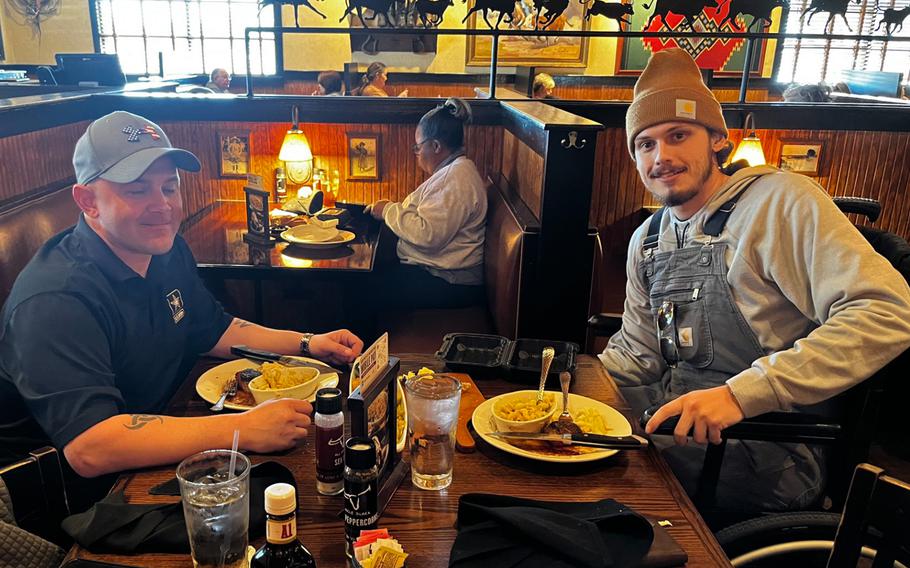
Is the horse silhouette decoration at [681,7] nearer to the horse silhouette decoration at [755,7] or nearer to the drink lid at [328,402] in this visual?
the horse silhouette decoration at [755,7]

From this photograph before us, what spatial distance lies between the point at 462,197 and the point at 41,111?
167 cm

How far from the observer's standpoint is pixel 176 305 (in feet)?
5.66

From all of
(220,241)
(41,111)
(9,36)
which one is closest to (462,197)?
(220,241)

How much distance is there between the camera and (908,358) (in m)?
2.71

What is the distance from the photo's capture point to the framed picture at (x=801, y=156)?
12.2ft

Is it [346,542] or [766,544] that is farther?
[766,544]

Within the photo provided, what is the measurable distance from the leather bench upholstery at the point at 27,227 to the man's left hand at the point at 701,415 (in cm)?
177

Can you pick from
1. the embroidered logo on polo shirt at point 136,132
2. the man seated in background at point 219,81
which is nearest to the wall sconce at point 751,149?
the embroidered logo on polo shirt at point 136,132

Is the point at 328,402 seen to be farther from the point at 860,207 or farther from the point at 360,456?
the point at 860,207

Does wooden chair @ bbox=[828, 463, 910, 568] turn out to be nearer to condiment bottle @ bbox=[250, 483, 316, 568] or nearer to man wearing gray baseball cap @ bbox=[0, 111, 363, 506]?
condiment bottle @ bbox=[250, 483, 316, 568]

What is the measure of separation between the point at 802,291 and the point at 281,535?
4.32 ft

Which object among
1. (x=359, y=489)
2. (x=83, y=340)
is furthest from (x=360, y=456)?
(x=83, y=340)

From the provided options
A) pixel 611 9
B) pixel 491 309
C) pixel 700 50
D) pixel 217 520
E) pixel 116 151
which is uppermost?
pixel 700 50

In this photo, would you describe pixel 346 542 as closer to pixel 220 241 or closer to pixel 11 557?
pixel 11 557
